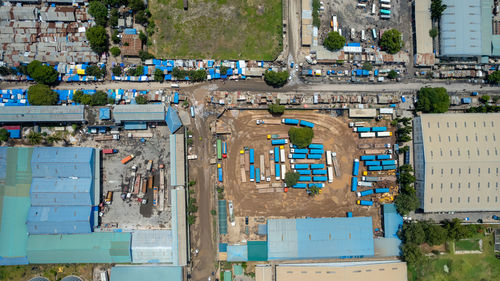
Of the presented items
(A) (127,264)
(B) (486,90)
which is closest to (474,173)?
(B) (486,90)

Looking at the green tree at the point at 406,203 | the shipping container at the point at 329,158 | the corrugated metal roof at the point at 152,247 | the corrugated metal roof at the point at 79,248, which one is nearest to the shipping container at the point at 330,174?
the shipping container at the point at 329,158

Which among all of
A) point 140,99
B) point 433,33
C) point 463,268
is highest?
point 433,33

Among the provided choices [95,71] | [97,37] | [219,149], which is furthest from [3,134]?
[219,149]

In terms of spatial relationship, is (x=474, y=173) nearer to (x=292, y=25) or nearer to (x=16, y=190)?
(x=292, y=25)

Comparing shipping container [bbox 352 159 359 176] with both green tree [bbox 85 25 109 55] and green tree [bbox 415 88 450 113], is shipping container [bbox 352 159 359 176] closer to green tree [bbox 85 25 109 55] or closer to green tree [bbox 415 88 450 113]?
green tree [bbox 415 88 450 113]

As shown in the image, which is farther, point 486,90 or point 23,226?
point 486,90

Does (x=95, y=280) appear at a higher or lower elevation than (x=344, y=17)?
lower

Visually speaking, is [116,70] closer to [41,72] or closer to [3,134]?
[41,72]
